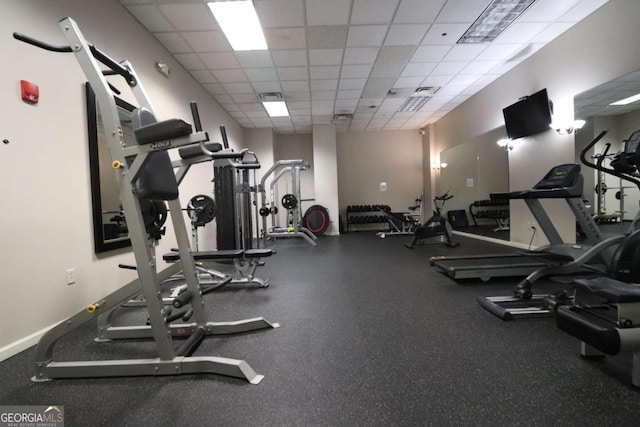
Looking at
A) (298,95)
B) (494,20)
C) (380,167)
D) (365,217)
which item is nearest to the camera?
(494,20)

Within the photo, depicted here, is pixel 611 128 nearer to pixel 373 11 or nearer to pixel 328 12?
pixel 373 11

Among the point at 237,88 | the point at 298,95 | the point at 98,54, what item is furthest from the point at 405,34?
the point at 98,54

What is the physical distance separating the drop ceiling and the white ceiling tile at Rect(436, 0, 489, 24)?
0.04 ft

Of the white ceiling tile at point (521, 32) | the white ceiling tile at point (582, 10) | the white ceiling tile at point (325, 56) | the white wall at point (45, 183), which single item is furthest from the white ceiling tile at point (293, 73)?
the white ceiling tile at point (582, 10)

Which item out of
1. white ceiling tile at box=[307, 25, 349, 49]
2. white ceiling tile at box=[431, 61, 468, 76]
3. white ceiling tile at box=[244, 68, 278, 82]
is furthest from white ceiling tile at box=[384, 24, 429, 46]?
white ceiling tile at box=[244, 68, 278, 82]

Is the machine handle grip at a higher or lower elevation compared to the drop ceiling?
lower

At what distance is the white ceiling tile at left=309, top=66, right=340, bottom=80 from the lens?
4.42 m

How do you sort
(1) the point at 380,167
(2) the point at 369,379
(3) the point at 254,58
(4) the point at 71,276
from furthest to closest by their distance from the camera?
(1) the point at 380,167, (3) the point at 254,58, (4) the point at 71,276, (2) the point at 369,379

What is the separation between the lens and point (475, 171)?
6.06 metres

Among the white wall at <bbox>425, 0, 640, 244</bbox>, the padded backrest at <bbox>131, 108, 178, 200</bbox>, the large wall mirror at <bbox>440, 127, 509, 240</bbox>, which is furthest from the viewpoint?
the large wall mirror at <bbox>440, 127, 509, 240</bbox>

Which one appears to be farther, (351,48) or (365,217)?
(365,217)

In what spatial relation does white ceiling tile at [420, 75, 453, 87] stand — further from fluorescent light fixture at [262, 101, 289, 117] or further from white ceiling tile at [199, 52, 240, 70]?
white ceiling tile at [199, 52, 240, 70]

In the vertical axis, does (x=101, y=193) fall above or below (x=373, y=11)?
below

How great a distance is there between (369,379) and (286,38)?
3.92 meters
